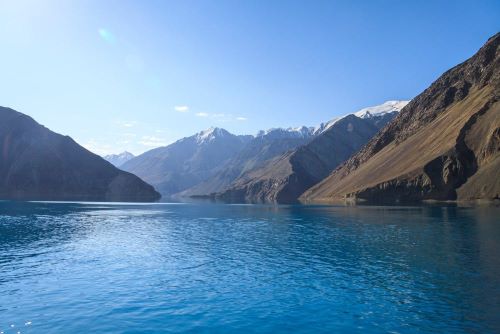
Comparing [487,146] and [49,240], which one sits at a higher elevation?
[487,146]

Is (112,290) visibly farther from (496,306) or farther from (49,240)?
(49,240)

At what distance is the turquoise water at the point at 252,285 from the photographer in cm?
2827

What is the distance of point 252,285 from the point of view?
38.8 metres

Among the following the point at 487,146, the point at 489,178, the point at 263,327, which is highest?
the point at 487,146

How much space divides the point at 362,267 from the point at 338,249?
13.5 metres

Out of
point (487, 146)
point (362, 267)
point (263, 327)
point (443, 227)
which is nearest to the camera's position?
point (263, 327)

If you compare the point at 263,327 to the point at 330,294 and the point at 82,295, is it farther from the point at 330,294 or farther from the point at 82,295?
the point at 82,295

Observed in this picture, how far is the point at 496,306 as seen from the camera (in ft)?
102

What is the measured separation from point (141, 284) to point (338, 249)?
31.8m

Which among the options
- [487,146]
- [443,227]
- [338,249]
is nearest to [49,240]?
[338,249]

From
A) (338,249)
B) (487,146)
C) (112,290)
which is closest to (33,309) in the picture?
(112,290)

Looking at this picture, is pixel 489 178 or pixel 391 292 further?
pixel 489 178

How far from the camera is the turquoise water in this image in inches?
1113

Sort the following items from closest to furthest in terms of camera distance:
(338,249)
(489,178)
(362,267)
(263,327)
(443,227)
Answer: (263,327), (362,267), (338,249), (443,227), (489,178)
